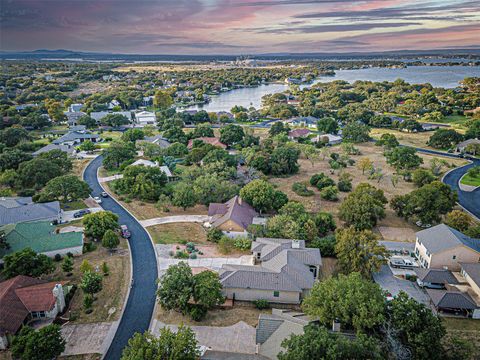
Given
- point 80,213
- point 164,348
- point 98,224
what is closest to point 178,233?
point 98,224

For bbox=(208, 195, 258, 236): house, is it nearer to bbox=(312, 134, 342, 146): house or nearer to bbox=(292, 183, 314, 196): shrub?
bbox=(292, 183, 314, 196): shrub

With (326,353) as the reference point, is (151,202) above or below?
below

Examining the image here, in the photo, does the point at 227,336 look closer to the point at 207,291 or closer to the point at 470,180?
the point at 207,291

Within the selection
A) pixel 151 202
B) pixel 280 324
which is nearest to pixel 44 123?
pixel 151 202

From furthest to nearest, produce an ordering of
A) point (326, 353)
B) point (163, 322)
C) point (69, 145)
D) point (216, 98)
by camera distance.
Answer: point (216, 98) < point (69, 145) < point (163, 322) < point (326, 353)

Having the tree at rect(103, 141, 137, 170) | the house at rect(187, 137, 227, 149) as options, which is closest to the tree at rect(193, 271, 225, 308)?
the tree at rect(103, 141, 137, 170)

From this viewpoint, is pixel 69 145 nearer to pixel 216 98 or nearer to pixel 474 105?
pixel 216 98
